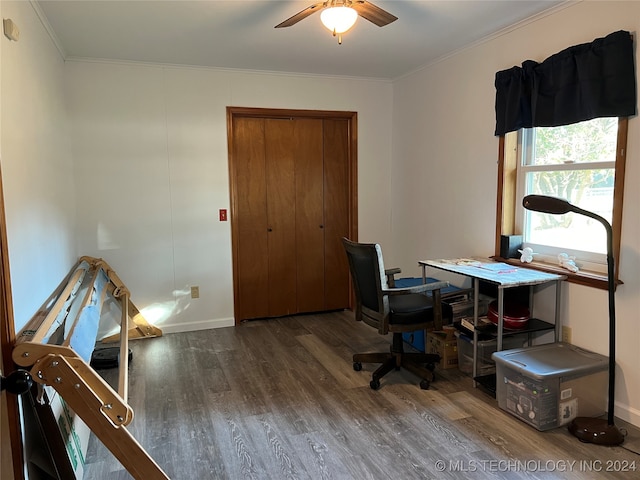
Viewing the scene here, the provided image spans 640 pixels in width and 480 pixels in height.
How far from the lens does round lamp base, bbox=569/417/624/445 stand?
2401 millimetres

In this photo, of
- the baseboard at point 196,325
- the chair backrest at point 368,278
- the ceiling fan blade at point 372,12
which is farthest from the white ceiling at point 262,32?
the baseboard at point 196,325

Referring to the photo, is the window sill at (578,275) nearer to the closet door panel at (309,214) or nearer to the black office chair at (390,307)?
the black office chair at (390,307)

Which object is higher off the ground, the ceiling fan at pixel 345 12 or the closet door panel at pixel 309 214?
the ceiling fan at pixel 345 12

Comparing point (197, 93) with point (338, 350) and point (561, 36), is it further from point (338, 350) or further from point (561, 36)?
point (561, 36)

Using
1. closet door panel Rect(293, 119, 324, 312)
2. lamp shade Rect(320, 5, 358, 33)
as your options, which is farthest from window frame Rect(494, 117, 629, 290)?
closet door panel Rect(293, 119, 324, 312)

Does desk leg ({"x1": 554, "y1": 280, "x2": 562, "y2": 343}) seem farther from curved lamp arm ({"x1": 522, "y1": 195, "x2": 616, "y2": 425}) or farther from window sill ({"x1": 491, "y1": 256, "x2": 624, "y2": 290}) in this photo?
curved lamp arm ({"x1": 522, "y1": 195, "x2": 616, "y2": 425})

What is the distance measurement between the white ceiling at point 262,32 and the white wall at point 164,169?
21 cm

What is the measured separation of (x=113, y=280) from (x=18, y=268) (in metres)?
1.89

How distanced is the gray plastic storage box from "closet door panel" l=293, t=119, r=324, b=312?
93.5 inches

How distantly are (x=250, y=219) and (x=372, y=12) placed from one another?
252 cm

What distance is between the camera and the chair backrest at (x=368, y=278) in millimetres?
2939

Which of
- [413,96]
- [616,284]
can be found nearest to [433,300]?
[616,284]

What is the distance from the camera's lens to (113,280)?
390 centimetres

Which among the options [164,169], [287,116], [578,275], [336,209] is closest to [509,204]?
[578,275]
